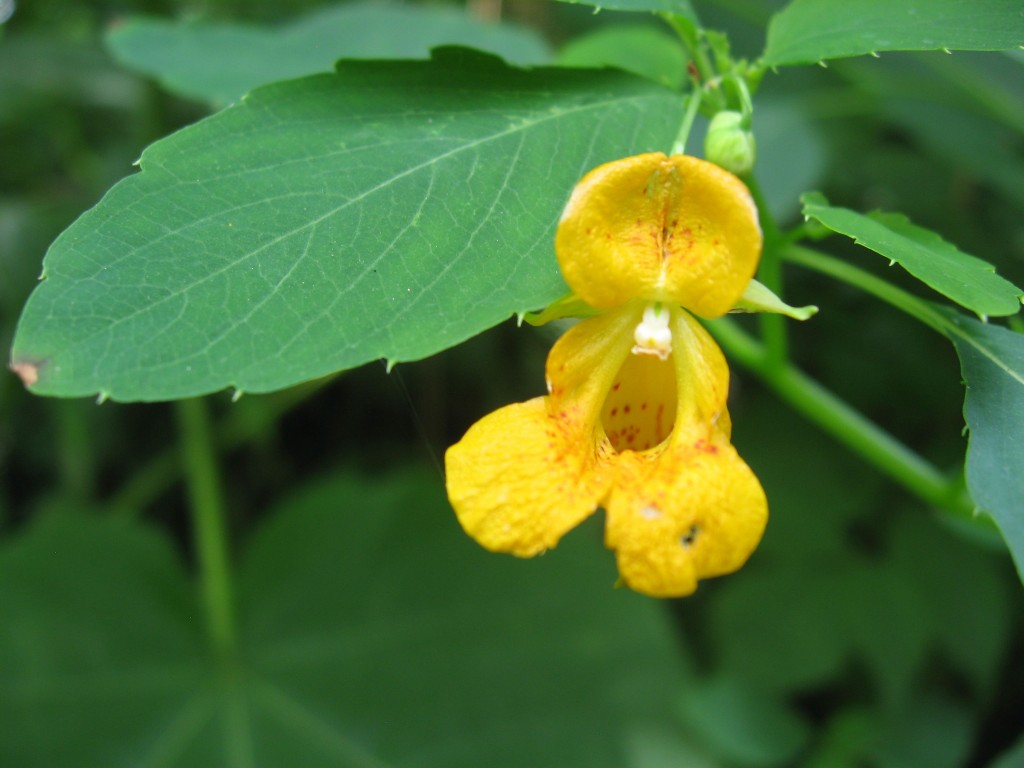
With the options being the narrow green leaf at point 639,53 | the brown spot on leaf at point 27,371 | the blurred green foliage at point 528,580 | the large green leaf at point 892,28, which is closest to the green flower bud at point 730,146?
the large green leaf at point 892,28

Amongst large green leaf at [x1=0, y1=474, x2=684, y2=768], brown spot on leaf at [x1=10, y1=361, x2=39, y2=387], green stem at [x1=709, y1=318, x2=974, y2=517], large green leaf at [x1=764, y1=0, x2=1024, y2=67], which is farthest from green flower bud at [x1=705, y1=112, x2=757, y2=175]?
large green leaf at [x1=0, y1=474, x2=684, y2=768]

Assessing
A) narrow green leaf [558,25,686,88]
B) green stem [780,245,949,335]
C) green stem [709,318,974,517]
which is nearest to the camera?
green stem [780,245,949,335]

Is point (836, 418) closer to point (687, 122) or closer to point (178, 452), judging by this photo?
point (687, 122)

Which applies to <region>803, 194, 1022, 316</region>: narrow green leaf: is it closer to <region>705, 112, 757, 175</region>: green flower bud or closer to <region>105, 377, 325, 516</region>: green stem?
<region>705, 112, 757, 175</region>: green flower bud

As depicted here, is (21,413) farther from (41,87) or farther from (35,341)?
(35,341)

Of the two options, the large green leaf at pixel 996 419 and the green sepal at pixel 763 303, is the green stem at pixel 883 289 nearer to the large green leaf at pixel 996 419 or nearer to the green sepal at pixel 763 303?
the large green leaf at pixel 996 419

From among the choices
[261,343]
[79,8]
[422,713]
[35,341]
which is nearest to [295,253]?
[261,343]

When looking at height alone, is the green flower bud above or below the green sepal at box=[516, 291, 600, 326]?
above
